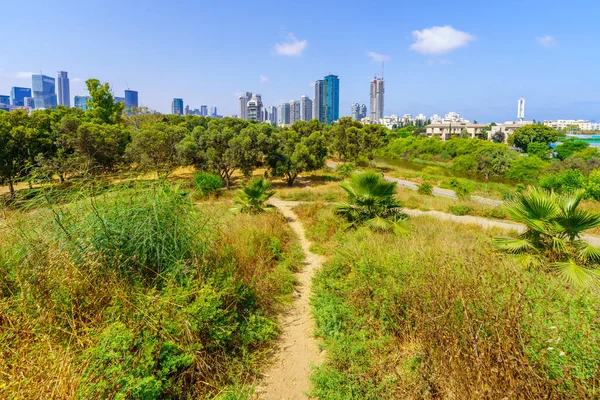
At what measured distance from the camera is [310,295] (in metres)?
5.68

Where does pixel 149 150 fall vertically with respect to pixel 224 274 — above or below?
above

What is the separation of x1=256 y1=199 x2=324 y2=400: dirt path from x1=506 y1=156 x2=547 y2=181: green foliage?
38.3m

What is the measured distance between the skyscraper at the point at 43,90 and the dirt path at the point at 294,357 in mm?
186518

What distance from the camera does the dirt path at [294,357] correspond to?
3.36 meters

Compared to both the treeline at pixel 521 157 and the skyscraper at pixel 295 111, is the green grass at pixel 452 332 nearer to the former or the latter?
the treeline at pixel 521 157

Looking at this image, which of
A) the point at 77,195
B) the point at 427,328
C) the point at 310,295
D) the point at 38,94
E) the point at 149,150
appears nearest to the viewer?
the point at 427,328

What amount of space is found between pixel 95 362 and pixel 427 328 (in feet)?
10.3

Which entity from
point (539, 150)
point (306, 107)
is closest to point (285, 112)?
point (306, 107)

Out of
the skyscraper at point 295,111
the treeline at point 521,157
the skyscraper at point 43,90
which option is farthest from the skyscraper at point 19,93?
the treeline at point 521,157

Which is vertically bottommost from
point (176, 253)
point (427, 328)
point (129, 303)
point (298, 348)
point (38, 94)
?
point (298, 348)

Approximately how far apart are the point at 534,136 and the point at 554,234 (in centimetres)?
6302

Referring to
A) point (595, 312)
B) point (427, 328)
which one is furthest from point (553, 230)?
point (427, 328)

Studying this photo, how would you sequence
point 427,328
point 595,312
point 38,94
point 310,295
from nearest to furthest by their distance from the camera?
point 595,312 → point 427,328 → point 310,295 → point 38,94

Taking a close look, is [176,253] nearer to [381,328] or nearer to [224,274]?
[224,274]
